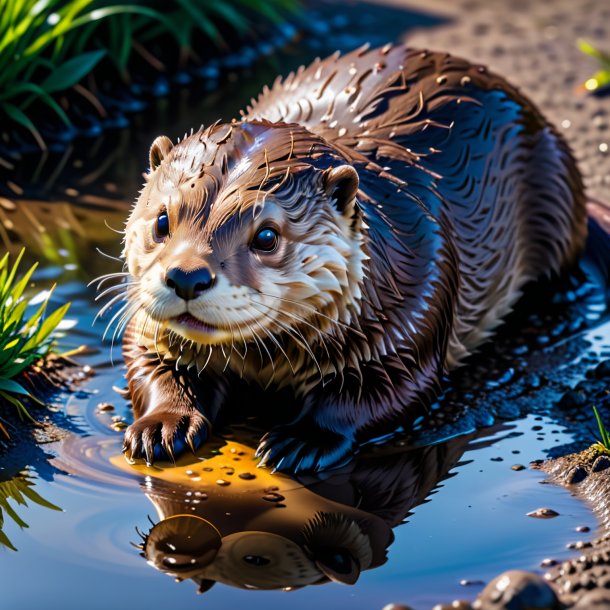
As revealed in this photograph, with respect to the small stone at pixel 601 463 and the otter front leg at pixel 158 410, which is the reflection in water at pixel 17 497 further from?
the small stone at pixel 601 463

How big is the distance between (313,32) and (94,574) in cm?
485

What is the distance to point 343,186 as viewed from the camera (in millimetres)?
3324

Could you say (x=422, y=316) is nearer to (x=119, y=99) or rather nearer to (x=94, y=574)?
(x=94, y=574)

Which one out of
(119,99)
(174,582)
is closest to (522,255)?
(174,582)

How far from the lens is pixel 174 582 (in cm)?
292

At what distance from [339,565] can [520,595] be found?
47 cm

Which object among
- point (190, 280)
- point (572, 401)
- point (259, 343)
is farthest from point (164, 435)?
point (572, 401)

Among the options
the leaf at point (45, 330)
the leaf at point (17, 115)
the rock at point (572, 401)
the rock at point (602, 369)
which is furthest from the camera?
the leaf at point (17, 115)

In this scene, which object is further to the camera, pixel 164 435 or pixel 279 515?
pixel 164 435

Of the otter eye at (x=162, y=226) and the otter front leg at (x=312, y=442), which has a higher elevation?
the otter eye at (x=162, y=226)

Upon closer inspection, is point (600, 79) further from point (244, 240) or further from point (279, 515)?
point (279, 515)

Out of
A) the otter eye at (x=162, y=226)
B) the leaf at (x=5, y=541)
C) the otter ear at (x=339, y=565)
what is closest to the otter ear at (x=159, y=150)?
the otter eye at (x=162, y=226)

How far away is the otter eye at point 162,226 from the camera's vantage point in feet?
10.8

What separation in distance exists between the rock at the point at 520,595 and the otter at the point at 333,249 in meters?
0.75
